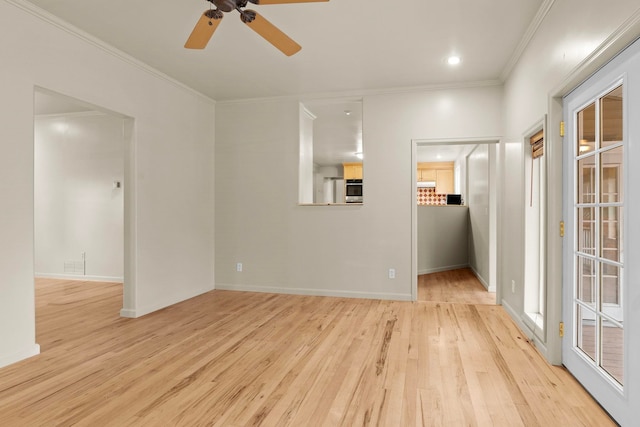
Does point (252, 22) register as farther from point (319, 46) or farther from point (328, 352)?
point (328, 352)

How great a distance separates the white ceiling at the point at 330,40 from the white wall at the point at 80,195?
235cm

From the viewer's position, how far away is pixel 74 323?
3.63 m

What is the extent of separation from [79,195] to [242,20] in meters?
4.89

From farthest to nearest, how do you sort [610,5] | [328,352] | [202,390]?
[328,352], [202,390], [610,5]

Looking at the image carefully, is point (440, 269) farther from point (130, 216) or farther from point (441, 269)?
point (130, 216)

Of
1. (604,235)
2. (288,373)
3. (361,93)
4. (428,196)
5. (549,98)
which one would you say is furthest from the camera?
(428,196)

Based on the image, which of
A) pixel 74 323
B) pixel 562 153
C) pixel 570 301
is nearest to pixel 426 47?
pixel 562 153

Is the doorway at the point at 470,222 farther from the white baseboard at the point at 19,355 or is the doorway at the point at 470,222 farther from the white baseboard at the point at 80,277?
the white baseboard at the point at 80,277

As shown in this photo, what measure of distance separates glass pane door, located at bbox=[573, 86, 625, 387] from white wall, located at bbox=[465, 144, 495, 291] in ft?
10.1

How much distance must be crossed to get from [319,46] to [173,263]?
9.52 feet

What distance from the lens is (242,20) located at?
2.29 meters

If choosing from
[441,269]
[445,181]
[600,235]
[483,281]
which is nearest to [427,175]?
[445,181]

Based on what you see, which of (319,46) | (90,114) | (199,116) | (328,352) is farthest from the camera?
(90,114)

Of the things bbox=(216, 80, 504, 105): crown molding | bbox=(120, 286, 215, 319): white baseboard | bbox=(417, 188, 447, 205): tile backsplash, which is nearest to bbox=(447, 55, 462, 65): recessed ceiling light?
bbox=(216, 80, 504, 105): crown molding
